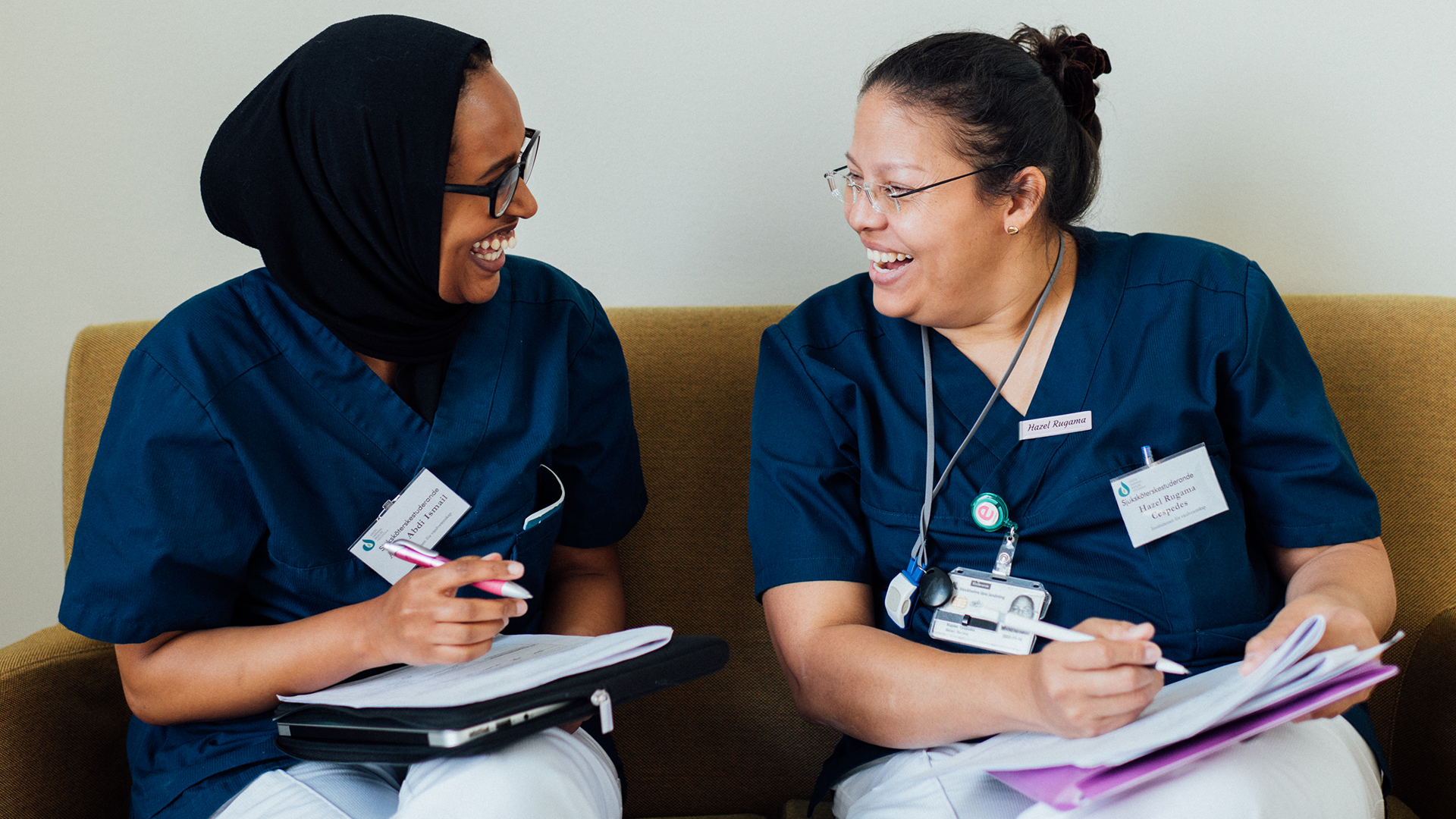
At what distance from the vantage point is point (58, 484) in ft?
6.44

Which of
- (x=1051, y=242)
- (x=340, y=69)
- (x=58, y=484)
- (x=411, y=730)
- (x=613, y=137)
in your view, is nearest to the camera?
(x=411, y=730)

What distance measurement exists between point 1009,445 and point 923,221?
11.6 inches

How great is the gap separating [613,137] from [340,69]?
2.43 ft

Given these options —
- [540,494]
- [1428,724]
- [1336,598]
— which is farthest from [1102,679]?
[1428,724]

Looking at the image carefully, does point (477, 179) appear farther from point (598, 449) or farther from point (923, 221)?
point (923, 221)

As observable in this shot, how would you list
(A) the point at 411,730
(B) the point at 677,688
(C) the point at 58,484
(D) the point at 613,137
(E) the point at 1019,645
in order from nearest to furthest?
(A) the point at 411,730 → (E) the point at 1019,645 → (B) the point at 677,688 → (D) the point at 613,137 → (C) the point at 58,484

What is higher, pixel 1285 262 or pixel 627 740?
pixel 1285 262

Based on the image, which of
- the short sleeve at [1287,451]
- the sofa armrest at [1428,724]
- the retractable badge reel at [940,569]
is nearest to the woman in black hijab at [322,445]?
the retractable badge reel at [940,569]

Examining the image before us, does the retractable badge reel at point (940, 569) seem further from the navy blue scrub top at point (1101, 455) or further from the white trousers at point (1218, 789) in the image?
the white trousers at point (1218, 789)

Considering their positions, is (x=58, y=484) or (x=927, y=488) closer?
(x=927, y=488)

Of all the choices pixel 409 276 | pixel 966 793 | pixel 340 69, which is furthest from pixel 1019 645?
pixel 340 69

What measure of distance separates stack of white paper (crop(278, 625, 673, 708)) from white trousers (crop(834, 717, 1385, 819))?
36cm

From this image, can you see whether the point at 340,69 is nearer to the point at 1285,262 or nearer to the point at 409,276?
the point at 409,276

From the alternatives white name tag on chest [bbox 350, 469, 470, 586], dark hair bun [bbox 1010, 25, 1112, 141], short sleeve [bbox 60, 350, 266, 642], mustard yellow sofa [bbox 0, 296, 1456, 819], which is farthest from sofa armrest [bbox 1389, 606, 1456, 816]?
short sleeve [bbox 60, 350, 266, 642]
